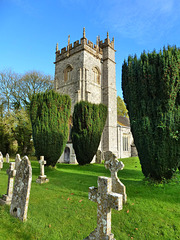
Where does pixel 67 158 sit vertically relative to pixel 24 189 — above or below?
below

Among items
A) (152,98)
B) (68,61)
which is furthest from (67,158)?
(152,98)

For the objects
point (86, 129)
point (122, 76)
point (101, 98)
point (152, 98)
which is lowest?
point (86, 129)

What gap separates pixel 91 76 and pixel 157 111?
14753 mm

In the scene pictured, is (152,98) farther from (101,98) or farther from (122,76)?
(101,98)

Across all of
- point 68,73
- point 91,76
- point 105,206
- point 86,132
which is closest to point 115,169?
point 105,206

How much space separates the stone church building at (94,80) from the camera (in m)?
19.1

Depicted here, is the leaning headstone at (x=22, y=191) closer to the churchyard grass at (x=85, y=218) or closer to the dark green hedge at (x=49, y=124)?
the churchyard grass at (x=85, y=218)

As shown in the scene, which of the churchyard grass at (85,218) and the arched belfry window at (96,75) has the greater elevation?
the arched belfry window at (96,75)

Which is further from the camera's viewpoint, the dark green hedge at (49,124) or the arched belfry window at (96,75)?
the arched belfry window at (96,75)

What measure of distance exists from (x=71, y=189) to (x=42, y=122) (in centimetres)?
628

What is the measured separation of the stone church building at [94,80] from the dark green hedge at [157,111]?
11.7m

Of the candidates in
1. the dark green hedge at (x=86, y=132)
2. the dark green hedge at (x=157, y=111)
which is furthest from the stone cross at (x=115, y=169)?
the dark green hedge at (x=86, y=132)

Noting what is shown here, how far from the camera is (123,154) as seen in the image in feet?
71.5

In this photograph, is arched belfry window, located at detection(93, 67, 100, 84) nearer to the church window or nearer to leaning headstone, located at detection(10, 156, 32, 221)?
the church window
